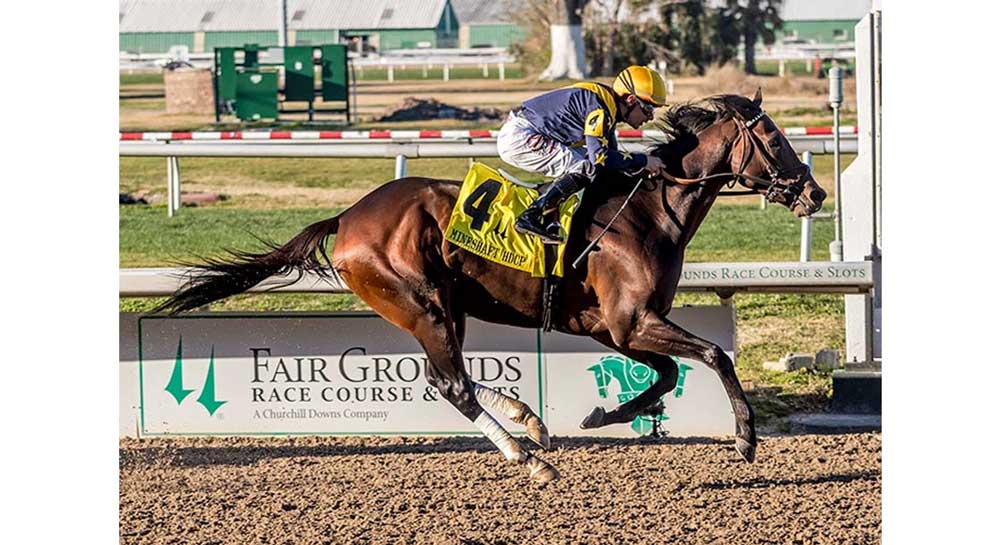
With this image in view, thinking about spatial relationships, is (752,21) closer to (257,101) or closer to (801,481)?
(257,101)

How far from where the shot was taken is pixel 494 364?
735 centimetres

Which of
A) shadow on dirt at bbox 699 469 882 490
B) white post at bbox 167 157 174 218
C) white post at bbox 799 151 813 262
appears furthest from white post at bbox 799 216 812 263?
white post at bbox 167 157 174 218

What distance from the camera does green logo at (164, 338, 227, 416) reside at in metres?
7.43

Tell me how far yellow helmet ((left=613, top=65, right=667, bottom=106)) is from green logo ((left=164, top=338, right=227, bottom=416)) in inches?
98.0

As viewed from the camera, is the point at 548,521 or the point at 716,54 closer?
the point at 548,521

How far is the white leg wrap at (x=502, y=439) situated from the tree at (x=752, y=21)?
22.3 meters

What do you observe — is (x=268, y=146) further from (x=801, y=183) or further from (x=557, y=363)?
(x=801, y=183)

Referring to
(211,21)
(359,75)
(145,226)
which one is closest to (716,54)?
(359,75)

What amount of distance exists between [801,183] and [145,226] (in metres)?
8.07

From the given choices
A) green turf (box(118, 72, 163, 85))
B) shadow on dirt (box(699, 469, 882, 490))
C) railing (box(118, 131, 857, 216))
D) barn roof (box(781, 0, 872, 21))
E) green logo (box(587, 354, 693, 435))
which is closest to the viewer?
shadow on dirt (box(699, 469, 882, 490))

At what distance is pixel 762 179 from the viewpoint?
6281 mm

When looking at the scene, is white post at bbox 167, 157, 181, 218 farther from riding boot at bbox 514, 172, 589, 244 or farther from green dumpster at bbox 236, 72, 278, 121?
green dumpster at bbox 236, 72, 278, 121

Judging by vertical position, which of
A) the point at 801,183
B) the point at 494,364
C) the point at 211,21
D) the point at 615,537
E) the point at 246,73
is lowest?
the point at 615,537

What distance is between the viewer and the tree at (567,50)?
85.1 ft
